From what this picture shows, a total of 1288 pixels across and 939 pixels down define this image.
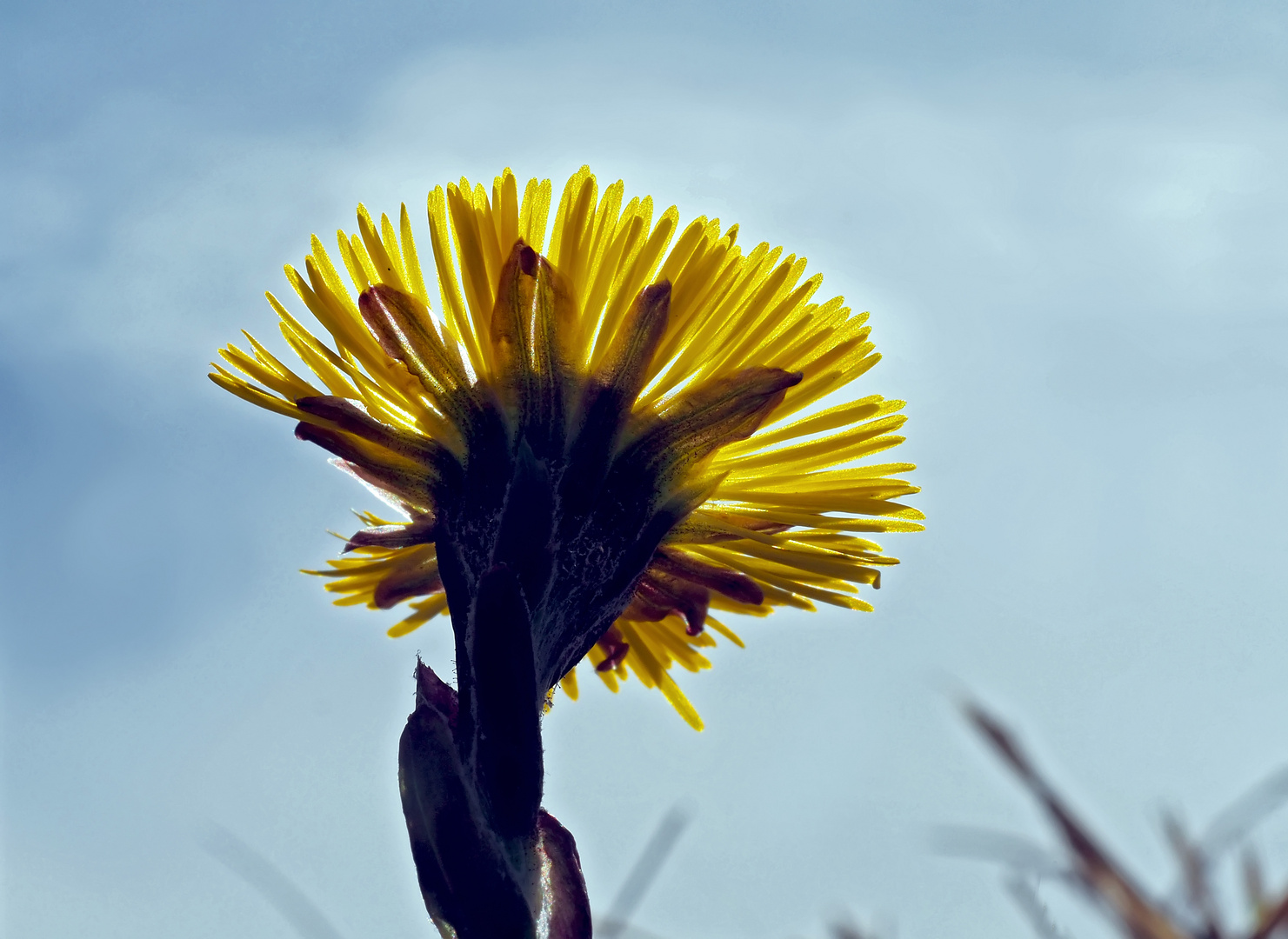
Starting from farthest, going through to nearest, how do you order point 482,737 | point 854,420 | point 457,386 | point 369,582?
point 369,582
point 854,420
point 457,386
point 482,737

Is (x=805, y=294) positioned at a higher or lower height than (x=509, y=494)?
higher

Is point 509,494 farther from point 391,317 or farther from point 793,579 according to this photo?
point 793,579

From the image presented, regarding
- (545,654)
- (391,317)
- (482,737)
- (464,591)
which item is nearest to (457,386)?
(391,317)

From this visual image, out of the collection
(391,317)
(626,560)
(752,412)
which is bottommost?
(626,560)

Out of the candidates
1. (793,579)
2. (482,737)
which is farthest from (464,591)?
(793,579)

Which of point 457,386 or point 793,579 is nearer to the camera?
point 457,386

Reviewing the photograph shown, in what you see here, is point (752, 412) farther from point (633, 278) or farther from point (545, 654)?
point (545, 654)

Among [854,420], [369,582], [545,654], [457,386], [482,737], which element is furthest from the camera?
[369,582]
